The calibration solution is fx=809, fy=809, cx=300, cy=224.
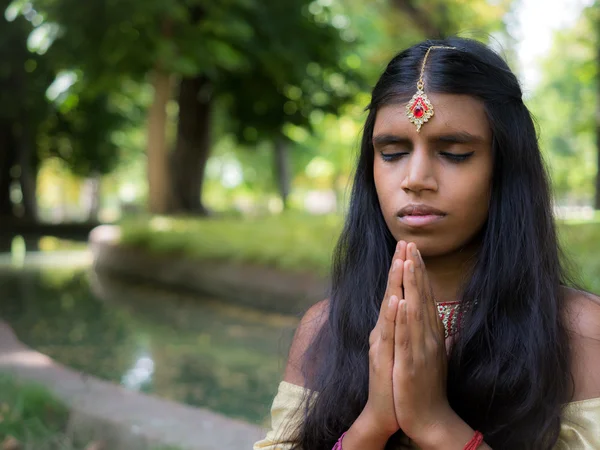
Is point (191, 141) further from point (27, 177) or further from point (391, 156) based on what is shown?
point (391, 156)

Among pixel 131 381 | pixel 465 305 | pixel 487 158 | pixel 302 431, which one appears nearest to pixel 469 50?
pixel 487 158

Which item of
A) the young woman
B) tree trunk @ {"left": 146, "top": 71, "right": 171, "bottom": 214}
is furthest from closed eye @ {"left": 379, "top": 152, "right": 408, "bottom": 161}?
tree trunk @ {"left": 146, "top": 71, "right": 171, "bottom": 214}

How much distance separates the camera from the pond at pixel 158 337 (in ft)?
18.6

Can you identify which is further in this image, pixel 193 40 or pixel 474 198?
pixel 193 40

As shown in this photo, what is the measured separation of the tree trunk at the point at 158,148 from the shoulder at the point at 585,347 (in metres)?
11.6

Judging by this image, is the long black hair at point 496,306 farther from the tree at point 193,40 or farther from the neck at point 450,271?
the tree at point 193,40

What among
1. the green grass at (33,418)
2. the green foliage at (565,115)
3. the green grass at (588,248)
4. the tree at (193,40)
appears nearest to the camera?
the green grass at (33,418)

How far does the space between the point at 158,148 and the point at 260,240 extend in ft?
13.0

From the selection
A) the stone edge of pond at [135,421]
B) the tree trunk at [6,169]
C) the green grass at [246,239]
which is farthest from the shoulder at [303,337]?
the tree trunk at [6,169]

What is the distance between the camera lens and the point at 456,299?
181 cm

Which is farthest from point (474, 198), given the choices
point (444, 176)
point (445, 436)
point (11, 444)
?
point (11, 444)

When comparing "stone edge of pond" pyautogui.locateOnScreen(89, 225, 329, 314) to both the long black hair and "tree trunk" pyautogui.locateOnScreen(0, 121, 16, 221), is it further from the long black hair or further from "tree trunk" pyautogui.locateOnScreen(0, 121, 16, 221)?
"tree trunk" pyautogui.locateOnScreen(0, 121, 16, 221)

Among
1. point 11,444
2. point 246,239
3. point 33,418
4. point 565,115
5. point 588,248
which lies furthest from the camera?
point 565,115

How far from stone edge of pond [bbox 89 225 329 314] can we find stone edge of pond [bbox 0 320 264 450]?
3.15 m
